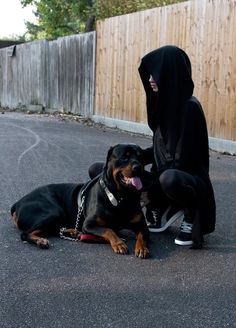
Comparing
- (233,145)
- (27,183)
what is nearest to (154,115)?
(27,183)

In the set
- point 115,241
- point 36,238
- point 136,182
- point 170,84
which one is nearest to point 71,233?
point 36,238

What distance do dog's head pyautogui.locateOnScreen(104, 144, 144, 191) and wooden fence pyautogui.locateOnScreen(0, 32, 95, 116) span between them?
469 inches

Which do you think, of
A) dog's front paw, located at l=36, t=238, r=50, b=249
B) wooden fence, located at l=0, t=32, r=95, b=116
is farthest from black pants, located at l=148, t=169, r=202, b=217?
wooden fence, located at l=0, t=32, r=95, b=116

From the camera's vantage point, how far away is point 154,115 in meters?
5.80

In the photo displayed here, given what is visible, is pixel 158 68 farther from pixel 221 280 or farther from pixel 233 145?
pixel 233 145

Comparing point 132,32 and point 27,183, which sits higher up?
point 132,32

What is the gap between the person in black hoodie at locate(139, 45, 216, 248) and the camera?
5.38 m

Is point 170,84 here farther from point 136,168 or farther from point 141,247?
point 141,247

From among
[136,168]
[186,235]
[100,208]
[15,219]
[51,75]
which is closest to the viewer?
[136,168]

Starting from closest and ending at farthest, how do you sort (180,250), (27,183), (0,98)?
1. (180,250)
2. (27,183)
3. (0,98)

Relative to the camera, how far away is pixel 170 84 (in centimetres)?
545

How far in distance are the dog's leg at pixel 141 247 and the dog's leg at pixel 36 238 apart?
777 mm

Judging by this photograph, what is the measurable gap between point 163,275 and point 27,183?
13.0 feet

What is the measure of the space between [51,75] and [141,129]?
7.72 m
